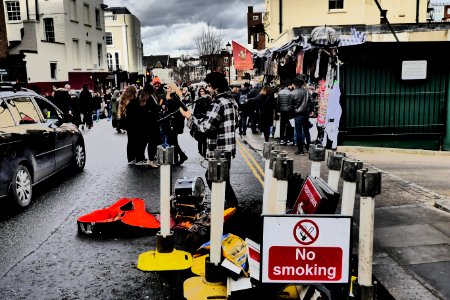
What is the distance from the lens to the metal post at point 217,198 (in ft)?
13.6

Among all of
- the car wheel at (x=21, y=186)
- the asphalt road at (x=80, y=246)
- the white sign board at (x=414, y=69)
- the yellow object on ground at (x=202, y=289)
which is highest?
the white sign board at (x=414, y=69)

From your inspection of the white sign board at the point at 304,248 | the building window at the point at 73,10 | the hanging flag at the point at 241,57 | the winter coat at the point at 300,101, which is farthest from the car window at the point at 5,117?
the building window at the point at 73,10

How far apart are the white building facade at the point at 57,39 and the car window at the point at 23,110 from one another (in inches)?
901

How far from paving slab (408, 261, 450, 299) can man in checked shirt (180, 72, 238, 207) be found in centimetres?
256

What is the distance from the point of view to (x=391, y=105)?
1243 cm

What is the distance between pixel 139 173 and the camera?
989 cm

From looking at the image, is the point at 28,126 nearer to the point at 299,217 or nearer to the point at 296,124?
the point at 299,217

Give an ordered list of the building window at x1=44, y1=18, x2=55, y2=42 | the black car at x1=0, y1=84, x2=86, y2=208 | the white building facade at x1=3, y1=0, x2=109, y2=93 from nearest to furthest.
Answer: the black car at x1=0, y1=84, x2=86, y2=208, the white building facade at x1=3, y1=0, x2=109, y2=93, the building window at x1=44, y1=18, x2=55, y2=42

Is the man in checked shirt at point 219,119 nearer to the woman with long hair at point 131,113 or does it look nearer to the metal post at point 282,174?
the metal post at point 282,174

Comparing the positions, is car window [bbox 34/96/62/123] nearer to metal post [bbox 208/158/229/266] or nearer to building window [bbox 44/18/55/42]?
metal post [bbox 208/158/229/266]

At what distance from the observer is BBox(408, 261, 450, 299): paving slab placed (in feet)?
13.1

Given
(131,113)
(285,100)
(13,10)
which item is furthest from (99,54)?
(131,113)

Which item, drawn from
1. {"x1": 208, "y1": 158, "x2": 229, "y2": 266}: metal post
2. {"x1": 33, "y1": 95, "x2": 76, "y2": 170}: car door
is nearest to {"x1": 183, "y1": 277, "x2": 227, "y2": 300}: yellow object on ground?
{"x1": 208, "y1": 158, "x2": 229, "y2": 266}: metal post

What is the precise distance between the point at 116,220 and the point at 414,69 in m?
9.54
